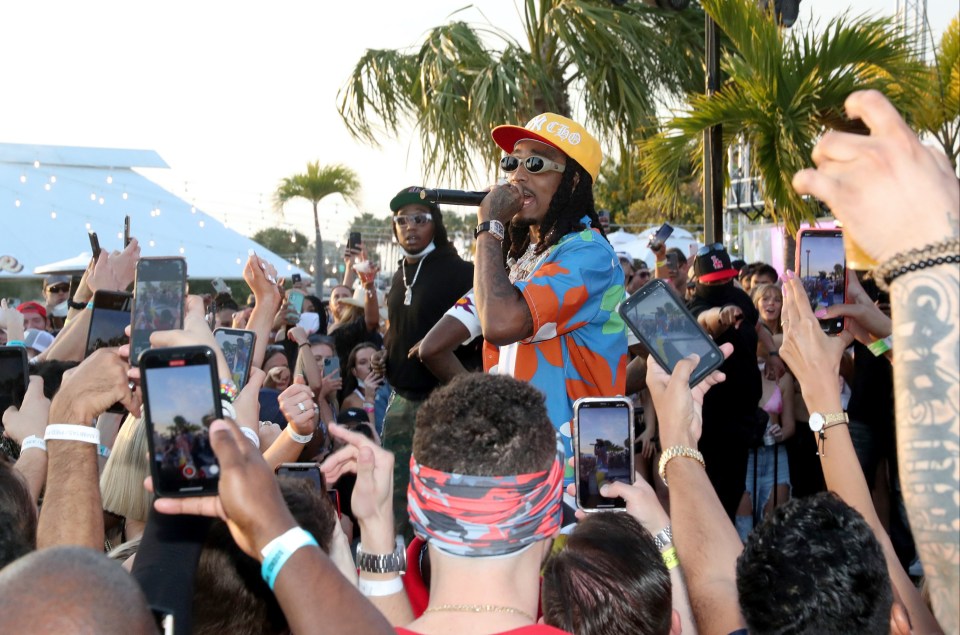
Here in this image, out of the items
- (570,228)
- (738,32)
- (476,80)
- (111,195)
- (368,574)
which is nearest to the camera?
(368,574)

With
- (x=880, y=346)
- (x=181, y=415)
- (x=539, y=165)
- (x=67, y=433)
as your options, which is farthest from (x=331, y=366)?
(x=181, y=415)

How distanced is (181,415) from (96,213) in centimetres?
2264

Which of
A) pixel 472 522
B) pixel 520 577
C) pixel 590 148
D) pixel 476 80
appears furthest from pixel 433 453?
pixel 476 80

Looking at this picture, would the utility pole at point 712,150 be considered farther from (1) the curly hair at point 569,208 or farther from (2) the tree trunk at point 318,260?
(2) the tree trunk at point 318,260

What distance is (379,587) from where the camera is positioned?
2.29 m

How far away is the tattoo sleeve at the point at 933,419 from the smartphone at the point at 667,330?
5.21 feet

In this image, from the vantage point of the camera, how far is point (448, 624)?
6.48 ft

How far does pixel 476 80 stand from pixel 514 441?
30.7ft

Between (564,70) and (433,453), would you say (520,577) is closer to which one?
(433,453)

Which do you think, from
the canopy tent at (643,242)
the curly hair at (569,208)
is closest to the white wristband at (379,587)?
the curly hair at (569,208)

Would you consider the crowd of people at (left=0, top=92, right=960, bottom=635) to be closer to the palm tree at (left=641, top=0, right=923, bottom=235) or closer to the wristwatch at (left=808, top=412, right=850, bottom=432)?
the wristwatch at (left=808, top=412, right=850, bottom=432)

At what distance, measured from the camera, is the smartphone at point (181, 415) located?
6.66 feet

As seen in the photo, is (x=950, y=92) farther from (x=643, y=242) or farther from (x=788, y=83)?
(x=788, y=83)

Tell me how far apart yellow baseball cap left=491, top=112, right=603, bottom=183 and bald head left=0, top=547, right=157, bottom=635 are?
7.74 feet
